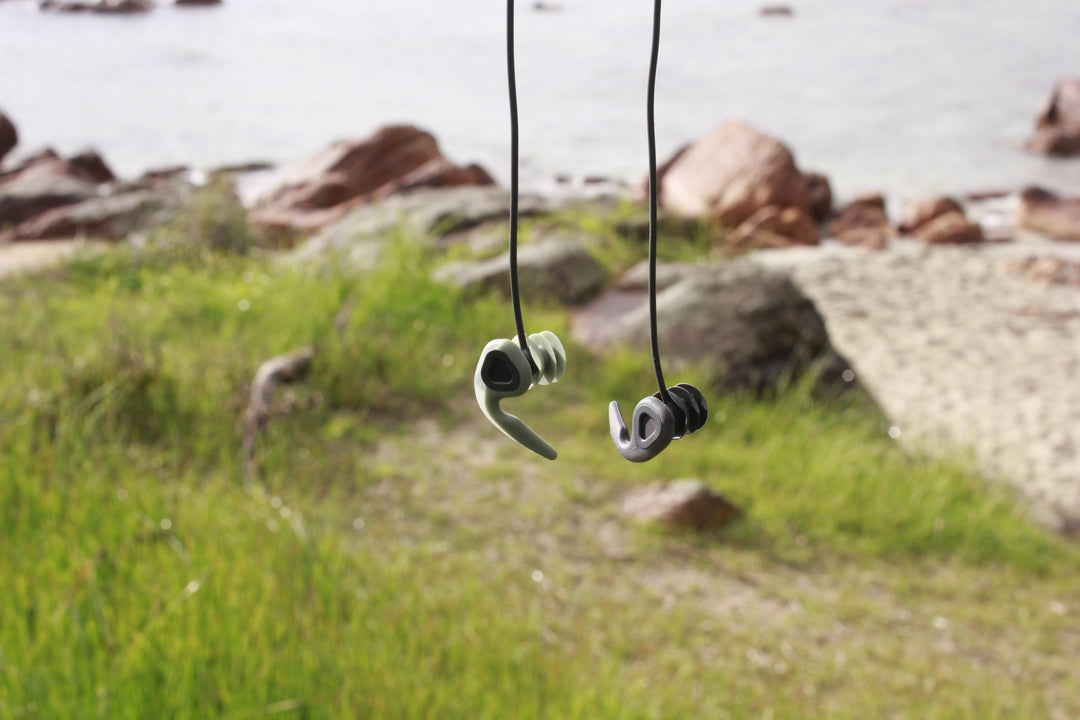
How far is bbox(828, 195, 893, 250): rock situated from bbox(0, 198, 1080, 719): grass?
27.6ft

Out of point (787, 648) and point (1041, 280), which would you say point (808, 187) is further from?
point (787, 648)

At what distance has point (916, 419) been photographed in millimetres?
9227

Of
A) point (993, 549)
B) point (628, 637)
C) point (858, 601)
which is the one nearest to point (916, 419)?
point (993, 549)

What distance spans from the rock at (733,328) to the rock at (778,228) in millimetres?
6414

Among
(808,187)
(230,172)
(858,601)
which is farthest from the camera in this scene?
(230,172)

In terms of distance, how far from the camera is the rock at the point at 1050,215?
57.2 ft

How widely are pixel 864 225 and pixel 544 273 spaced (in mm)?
9777

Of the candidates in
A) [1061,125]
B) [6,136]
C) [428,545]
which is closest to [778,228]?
[428,545]

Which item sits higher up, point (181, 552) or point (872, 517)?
point (181, 552)

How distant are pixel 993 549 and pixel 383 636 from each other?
494 centimetres

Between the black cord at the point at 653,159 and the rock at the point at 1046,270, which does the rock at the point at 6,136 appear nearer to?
the rock at the point at 1046,270

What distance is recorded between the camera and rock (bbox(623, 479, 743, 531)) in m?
6.67

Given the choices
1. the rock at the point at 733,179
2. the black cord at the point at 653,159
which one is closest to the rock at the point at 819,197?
the rock at the point at 733,179

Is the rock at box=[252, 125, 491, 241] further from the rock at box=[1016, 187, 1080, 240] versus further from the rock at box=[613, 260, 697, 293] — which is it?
the rock at box=[1016, 187, 1080, 240]
